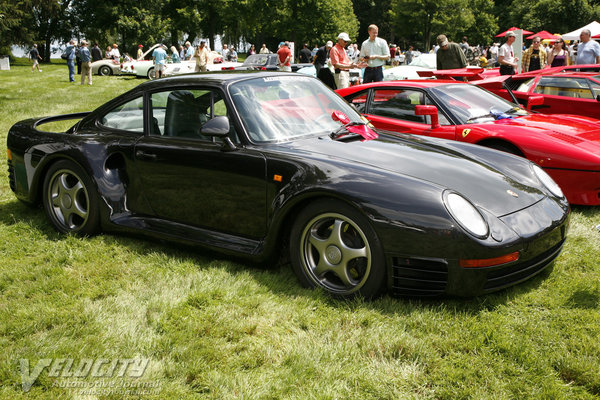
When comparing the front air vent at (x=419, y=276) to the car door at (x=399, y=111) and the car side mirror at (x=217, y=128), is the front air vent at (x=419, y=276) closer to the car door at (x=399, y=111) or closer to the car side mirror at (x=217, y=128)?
the car side mirror at (x=217, y=128)

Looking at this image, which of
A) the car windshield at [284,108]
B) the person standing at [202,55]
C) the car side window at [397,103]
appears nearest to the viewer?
the car windshield at [284,108]

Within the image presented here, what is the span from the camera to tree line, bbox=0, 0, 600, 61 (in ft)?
151

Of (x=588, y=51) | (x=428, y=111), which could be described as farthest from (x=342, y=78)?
(x=428, y=111)

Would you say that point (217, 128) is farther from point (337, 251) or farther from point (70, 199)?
point (70, 199)

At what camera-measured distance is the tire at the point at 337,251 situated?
3.20 metres

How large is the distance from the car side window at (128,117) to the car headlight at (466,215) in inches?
95.7

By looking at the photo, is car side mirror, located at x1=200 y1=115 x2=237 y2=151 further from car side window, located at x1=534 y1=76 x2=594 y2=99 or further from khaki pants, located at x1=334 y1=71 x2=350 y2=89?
khaki pants, located at x1=334 y1=71 x2=350 y2=89

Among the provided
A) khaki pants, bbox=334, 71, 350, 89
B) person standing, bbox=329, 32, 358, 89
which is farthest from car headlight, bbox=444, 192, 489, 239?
khaki pants, bbox=334, 71, 350, 89

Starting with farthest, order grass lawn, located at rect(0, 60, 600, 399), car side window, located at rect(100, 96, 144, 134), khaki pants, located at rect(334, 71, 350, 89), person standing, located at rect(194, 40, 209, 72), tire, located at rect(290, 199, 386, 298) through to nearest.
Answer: person standing, located at rect(194, 40, 209, 72)
khaki pants, located at rect(334, 71, 350, 89)
car side window, located at rect(100, 96, 144, 134)
tire, located at rect(290, 199, 386, 298)
grass lawn, located at rect(0, 60, 600, 399)

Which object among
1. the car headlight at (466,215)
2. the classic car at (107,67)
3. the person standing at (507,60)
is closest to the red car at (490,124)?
the car headlight at (466,215)

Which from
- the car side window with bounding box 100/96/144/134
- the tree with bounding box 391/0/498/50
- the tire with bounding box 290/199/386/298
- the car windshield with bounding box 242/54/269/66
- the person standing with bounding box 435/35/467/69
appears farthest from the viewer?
the tree with bounding box 391/0/498/50

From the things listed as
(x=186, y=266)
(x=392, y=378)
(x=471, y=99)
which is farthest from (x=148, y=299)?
(x=471, y=99)

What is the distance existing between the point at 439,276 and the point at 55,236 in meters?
3.22

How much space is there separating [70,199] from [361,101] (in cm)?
362
